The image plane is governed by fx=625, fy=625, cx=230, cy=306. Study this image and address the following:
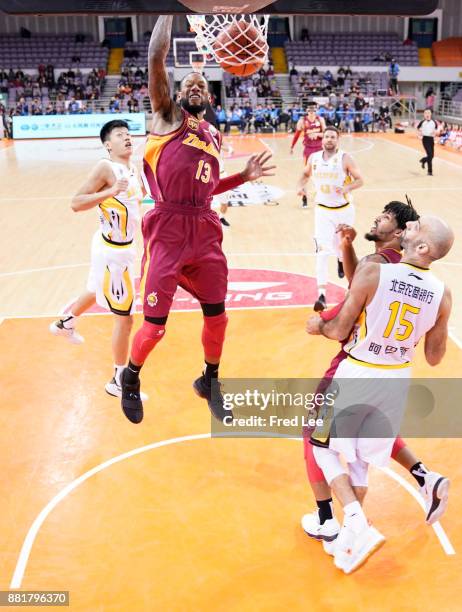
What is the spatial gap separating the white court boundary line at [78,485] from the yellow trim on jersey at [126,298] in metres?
1.21

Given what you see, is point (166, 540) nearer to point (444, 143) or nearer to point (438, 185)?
point (438, 185)

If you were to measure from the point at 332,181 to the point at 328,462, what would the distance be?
15.1 ft

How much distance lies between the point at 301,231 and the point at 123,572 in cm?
837

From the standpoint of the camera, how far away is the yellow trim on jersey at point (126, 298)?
5.33 metres

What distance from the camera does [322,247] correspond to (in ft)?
24.1

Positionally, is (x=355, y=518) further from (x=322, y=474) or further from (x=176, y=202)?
(x=176, y=202)

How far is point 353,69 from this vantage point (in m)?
35.1

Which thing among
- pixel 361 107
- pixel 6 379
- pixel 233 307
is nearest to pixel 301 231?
pixel 233 307

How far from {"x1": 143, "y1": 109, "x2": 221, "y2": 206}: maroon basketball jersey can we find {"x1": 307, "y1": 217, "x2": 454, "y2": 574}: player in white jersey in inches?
44.8

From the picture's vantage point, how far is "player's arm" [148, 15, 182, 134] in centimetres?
357

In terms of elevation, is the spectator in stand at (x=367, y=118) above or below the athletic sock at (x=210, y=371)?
above

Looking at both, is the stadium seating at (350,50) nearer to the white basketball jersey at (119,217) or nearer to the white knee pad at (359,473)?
the white basketball jersey at (119,217)

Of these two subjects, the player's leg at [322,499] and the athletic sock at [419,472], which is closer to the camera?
the player's leg at [322,499]

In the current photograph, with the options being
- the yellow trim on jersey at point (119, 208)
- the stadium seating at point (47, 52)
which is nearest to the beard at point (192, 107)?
the yellow trim on jersey at point (119, 208)
